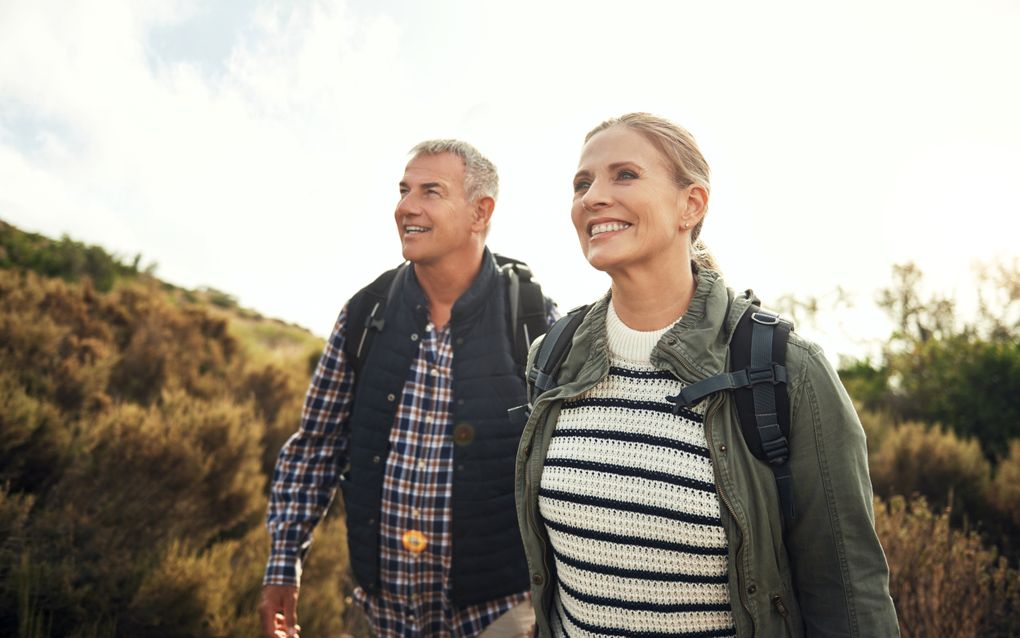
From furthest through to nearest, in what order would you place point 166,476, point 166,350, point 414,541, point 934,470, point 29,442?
point 166,350 → point 934,470 → point 166,476 → point 29,442 → point 414,541

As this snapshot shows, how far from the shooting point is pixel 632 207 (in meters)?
1.70

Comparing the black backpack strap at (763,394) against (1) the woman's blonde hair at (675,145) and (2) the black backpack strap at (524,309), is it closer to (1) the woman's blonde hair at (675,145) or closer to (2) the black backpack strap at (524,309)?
(1) the woman's blonde hair at (675,145)

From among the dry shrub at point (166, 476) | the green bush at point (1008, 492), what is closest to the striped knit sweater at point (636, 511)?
the dry shrub at point (166, 476)

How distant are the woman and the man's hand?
4.23 feet

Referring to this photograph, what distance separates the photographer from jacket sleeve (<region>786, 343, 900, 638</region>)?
139 centimetres

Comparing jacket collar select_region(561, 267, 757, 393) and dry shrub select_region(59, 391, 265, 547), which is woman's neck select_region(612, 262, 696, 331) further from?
dry shrub select_region(59, 391, 265, 547)

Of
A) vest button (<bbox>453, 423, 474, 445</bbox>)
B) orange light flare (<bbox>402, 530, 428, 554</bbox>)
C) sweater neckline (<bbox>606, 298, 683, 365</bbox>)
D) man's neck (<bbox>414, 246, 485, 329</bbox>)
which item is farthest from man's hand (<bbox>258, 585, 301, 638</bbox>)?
sweater neckline (<bbox>606, 298, 683, 365</bbox>)

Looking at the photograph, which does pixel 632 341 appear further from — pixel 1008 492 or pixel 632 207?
pixel 1008 492

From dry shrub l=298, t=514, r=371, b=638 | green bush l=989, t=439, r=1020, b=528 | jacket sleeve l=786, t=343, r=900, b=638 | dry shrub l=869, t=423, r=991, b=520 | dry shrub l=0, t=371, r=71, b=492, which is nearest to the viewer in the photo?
jacket sleeve l=786, t=343, r=900, b=638

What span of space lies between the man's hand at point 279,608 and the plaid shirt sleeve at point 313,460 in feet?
0.23

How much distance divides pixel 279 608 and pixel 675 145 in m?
2.48

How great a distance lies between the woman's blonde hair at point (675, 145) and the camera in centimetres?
175

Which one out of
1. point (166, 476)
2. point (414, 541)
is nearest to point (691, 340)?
point (414, 541)

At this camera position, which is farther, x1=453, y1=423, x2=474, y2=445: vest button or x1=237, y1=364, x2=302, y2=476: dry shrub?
x1=237, y1=364, x2=302, y2=476: dry shrub
